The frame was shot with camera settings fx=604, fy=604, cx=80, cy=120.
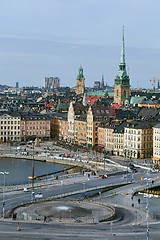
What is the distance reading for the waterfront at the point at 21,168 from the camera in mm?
84438

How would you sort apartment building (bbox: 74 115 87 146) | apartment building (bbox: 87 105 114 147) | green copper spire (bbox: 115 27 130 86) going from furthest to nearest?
green copper spire (bbox: 115 27 130 86)
apartment building (bbox: 74 115 87 146)
apartment building (bbox: 87 105 114 147)

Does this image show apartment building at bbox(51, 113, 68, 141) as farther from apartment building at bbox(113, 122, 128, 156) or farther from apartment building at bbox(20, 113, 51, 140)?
apartment building at bbox(113, 122, 128, 156)

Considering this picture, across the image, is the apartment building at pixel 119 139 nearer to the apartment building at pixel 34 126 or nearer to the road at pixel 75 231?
the apartment building at pixel 34 126

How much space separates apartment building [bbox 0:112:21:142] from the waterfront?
1030 inches

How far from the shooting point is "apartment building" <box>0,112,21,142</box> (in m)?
135

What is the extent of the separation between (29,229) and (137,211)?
44.3ft

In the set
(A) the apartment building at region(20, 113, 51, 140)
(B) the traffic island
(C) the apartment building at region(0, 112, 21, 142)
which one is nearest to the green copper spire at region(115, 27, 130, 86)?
(A) the apartment building at region(20, 113, 51, 140)

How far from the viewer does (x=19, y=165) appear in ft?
330

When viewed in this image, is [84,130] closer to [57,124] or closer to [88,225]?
[57,124]

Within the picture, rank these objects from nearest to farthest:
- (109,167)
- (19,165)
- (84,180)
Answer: (84,180), (109,167), (19,165)

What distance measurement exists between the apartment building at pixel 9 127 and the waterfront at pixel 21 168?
1030 inches

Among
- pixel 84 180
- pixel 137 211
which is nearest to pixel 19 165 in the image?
pixel 84 180

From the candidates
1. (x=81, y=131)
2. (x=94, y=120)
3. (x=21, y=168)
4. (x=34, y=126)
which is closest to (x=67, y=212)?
(x=21, y=168)

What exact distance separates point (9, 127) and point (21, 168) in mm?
38702
